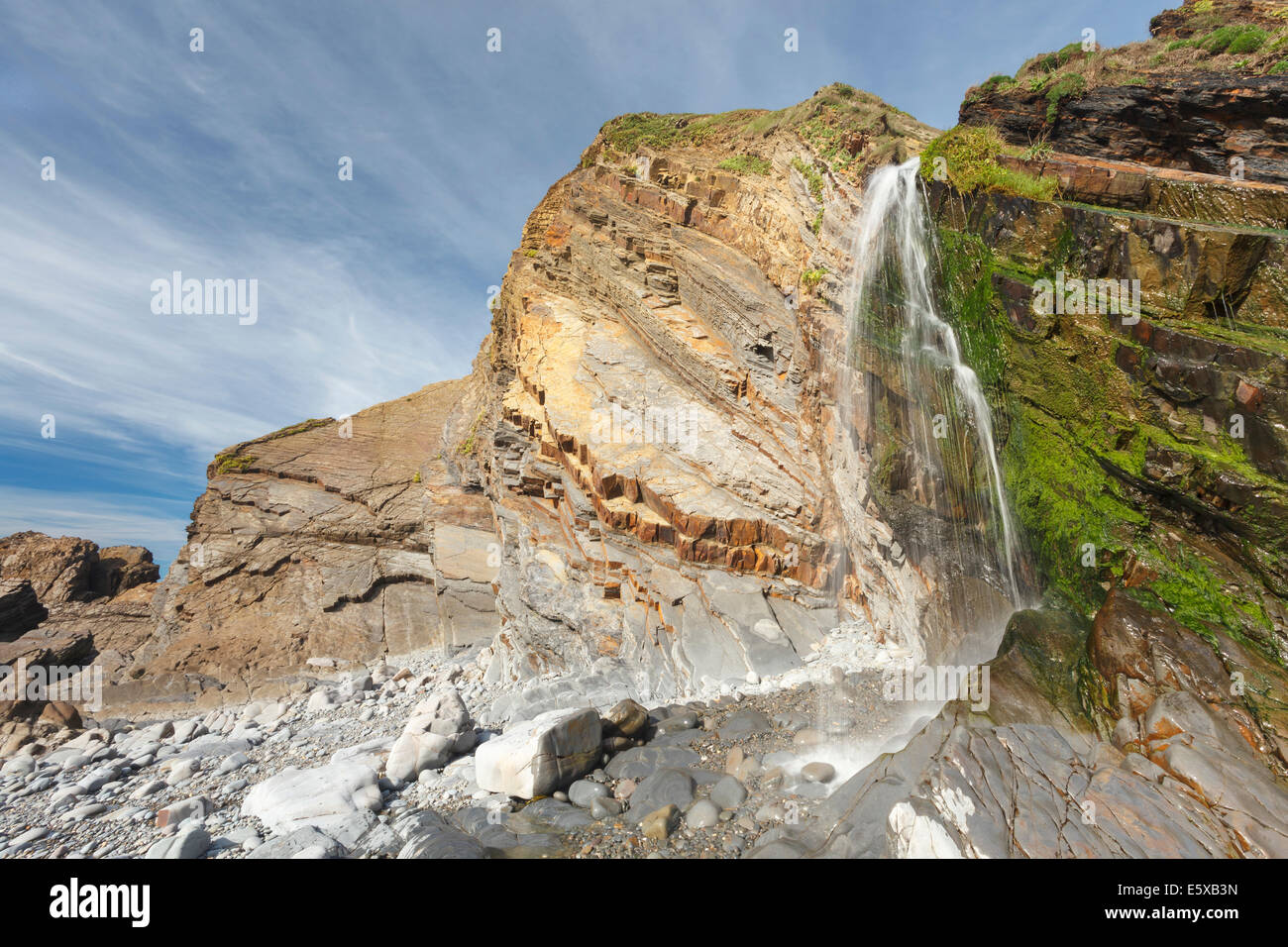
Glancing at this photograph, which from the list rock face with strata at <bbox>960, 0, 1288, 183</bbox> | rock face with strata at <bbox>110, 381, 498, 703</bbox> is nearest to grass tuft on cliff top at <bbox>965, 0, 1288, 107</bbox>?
rock face with strata at <bbox>960, 0, 1288, 183</bbox>

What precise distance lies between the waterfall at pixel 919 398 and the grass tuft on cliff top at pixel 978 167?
0.82 meters

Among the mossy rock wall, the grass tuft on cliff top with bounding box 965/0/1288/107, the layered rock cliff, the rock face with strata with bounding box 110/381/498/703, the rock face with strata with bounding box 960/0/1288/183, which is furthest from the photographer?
the rock face with strata with bounding box 110/381/498/703

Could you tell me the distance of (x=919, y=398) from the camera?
11305 millimetres

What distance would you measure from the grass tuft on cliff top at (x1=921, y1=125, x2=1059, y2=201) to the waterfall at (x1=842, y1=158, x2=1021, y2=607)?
823 millimetres

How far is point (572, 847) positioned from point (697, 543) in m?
8.38

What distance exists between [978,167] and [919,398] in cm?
508

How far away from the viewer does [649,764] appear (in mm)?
8891

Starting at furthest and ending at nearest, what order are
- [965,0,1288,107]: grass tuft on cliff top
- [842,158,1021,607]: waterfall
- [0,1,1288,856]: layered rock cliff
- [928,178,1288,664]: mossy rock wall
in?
1. [965,0,1288,107]: grass tuft on cliff top
2. [842,158,1021,607]: waterfall
3. [928,178,1288,664]: mossy rock wall
4. [0,1,1288,856]: layered rock cliff

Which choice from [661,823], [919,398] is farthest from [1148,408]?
[661,823]

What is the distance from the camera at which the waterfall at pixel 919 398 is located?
10.3 metres

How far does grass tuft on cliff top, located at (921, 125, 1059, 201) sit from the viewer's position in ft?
33.9

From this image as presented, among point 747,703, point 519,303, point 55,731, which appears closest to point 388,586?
point 55,731

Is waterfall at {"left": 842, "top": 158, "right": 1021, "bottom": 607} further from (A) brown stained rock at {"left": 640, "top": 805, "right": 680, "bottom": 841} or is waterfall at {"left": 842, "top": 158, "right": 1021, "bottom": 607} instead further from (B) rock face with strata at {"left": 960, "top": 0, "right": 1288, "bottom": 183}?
(A) brown stained rock at {"left": 640, "top": 805, "right": 680, "bottom": 841}
